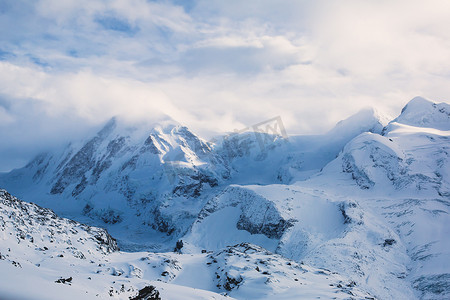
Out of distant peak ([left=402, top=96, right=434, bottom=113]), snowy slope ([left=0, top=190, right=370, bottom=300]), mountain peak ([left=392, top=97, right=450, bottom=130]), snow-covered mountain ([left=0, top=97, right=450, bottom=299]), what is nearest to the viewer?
snowy slope ([left=0, top=190, right=370, bottom=300])

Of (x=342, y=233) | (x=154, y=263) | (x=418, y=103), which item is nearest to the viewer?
(x=154, y=263)

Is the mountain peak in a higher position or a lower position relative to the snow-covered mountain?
higher

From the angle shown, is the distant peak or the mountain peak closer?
the mountain peak

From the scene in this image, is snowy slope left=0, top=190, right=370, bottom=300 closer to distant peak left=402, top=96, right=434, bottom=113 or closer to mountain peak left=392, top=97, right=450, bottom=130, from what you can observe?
mountain peak left=392, top=97, right=450, bottom=130

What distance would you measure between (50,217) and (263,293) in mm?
36119

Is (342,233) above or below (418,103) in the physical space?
below

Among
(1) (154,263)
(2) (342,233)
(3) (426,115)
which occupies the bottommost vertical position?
(2) (342,233)

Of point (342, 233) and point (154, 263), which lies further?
point (342, 233)

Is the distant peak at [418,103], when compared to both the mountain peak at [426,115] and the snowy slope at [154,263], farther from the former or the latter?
the snowy slope at [154,263]

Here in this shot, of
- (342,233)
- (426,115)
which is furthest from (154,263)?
(426,115)

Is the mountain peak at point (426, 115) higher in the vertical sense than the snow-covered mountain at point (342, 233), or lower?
higher

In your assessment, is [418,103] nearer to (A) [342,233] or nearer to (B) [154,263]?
(A) [342,233]

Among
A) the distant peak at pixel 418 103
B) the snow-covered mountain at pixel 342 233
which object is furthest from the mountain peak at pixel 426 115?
the snow-covered mountain at pixel 342 233

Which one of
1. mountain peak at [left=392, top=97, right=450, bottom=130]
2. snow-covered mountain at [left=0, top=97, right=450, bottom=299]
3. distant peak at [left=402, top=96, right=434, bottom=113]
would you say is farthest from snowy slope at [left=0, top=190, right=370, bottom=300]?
distant peak at [left=402, top=96, right=434, bottom=113]
